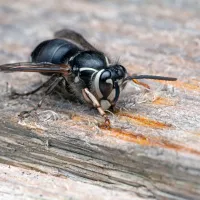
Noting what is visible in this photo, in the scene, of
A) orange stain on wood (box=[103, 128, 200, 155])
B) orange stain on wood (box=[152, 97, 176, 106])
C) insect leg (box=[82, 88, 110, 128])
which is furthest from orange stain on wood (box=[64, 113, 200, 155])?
orange stain on wood (box=[152, 97, 176, 106])

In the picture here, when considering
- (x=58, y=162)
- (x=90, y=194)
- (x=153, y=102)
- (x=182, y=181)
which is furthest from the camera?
(x=153, y=102)

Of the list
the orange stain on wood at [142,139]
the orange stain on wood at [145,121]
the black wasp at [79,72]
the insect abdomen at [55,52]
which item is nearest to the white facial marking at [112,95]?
the black wasp at [79,72]

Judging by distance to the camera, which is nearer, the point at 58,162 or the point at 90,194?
the point at 90,194

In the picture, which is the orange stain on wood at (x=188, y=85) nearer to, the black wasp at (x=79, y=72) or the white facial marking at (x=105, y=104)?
the black wasp at (x=79, y=72)

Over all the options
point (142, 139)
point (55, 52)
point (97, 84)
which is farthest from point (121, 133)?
point (55, 52)

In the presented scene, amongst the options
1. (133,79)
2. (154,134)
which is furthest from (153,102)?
(154,134)

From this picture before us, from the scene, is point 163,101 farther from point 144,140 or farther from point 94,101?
point 144,140

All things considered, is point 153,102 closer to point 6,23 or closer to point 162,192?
point 162,192

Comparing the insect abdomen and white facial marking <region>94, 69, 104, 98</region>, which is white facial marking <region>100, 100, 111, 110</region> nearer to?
white facial marking <region>94, 69, 104, 98</region>
